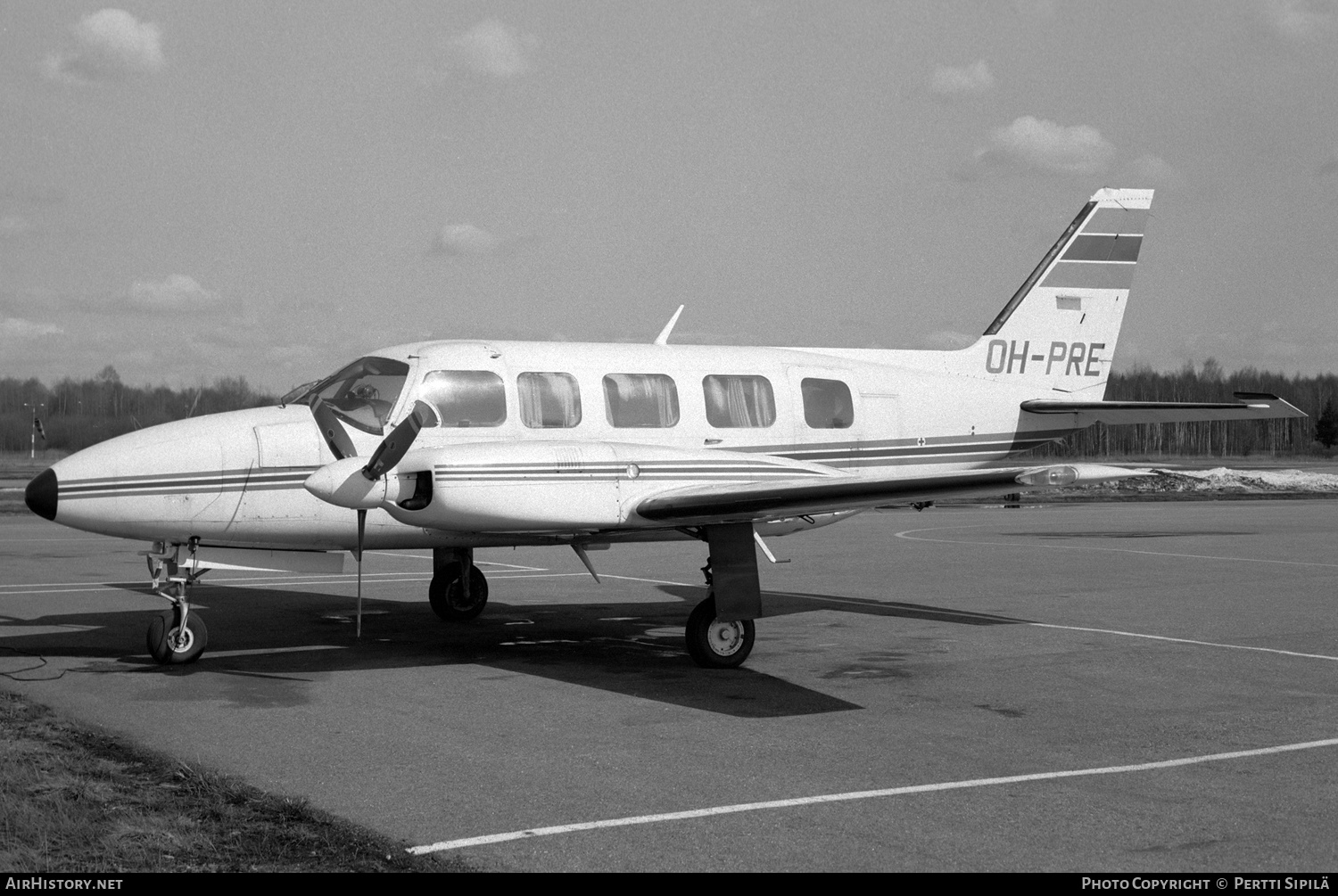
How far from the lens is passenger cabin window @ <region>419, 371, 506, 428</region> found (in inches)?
430

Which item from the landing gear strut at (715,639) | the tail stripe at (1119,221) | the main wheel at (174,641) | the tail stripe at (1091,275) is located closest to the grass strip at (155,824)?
the main wheel at (174,641)

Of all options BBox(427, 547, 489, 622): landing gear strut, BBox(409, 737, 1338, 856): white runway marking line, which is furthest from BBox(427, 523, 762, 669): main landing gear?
BBox(409, 737, 1338, 856): white runway marking line

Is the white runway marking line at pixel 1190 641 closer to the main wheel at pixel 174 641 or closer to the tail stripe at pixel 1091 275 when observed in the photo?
the tail stripe at pixel 1091 275

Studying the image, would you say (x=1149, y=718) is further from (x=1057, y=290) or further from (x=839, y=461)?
(x=1057, y=290)

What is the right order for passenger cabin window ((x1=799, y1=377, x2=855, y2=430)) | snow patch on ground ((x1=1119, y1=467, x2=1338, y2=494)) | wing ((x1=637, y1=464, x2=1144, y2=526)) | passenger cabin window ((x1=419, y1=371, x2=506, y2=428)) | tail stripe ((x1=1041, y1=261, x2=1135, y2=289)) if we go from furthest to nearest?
snow patch on ground ((x1=1119, y1=467, x2=1338, y2=494)) → tail stripe ((x1=1041, y1=261, x2=1135, y2=289)) → passenger cabin window ((x1=799, y1=377, x2=855, y2=430)) → passenger cabin window ((x1=419, y1=371, x2=506, y2=428)) → wing ((x1=637, y1=464, x2=1144, y2=526))

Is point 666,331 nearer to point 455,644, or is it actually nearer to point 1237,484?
point 455,644

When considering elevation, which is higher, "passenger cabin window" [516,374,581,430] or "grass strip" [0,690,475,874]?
"passenger cabin window" [516,374,581,430]

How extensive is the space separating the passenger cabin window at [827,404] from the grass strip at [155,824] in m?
7.28

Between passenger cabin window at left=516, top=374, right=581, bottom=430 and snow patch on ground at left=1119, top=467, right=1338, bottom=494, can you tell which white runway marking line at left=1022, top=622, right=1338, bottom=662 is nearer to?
passenger cabin window at left=516, top=374, right=581, bottom=430

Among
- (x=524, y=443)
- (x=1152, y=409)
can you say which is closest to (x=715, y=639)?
(x=524, y=443)

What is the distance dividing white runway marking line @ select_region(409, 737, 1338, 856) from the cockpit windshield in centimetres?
552

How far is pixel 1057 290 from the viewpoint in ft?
48.6

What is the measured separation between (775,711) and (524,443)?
301 centimetres

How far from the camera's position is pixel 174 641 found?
34.3ft
